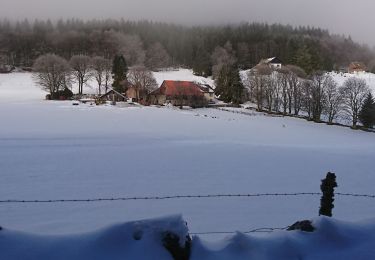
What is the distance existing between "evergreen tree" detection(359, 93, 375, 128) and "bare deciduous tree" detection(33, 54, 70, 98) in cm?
5851

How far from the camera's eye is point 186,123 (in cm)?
5088

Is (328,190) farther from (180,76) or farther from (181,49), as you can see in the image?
(181,49)

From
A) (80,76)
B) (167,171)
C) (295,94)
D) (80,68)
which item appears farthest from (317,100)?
(80,68)

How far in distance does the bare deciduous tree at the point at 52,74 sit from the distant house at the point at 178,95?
65.8ft

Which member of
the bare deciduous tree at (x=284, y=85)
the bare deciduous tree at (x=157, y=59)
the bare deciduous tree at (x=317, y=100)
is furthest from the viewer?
the bare deciduous tree at (x=157, y=59)

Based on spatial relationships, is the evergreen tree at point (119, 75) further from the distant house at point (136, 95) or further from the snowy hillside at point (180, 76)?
the snowy hillside at point (180, 76)

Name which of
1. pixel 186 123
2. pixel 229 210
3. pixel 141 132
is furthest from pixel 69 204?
pixel 186 123

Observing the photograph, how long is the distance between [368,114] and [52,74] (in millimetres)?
61851

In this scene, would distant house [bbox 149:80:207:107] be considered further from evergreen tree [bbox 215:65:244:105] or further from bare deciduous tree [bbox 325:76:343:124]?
bare deciduous tree [bbox 325:76:343:124]

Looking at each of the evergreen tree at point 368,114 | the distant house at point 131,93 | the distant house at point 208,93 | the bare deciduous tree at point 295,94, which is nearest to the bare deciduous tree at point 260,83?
the bare deciduous tree at point 295,94

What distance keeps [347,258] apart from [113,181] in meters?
15.0

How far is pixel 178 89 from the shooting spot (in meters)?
82.7

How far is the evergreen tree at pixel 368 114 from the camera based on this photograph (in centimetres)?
6131

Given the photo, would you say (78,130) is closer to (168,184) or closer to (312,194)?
(168,184)
